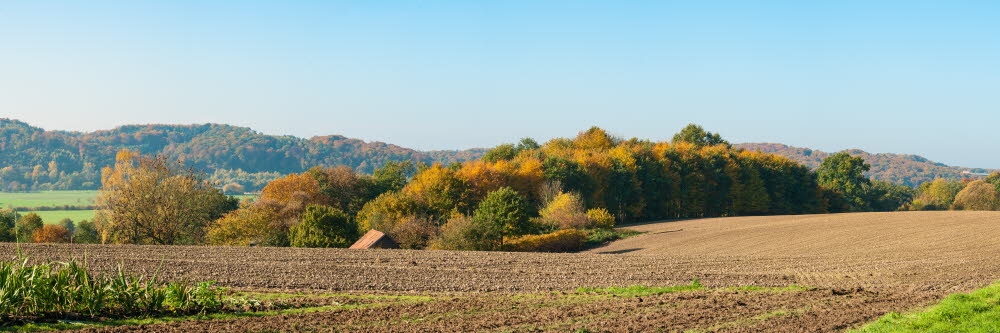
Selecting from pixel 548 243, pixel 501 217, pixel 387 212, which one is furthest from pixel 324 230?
pixel 548 243

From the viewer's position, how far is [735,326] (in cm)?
1579

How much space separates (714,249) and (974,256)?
641 inches

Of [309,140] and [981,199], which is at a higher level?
[309,140]

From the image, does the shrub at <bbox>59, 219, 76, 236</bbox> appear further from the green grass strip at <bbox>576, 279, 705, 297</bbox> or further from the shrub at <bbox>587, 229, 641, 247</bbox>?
the green grass strip at <bbox>576, 279, 705, 297</bbox>

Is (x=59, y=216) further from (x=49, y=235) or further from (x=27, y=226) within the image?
(x=49, y=235)

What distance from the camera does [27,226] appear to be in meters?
69.6

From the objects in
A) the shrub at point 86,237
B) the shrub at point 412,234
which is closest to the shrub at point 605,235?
the shrub at point 412,234

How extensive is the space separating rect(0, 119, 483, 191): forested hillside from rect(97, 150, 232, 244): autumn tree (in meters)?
81.4

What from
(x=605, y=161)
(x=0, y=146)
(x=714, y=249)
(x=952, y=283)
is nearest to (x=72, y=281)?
(x=952, y=283)

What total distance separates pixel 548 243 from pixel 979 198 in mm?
85433

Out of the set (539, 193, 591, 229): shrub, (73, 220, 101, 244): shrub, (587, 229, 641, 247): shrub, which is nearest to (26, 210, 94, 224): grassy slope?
(73, 220, 101, 244): shrub

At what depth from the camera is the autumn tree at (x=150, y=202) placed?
54062 mm

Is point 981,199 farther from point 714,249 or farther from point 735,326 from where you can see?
point 735,326

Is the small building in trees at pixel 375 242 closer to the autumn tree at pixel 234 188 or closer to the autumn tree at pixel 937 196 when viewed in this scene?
the autumn tree at pixel 234 188
